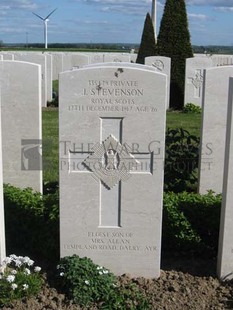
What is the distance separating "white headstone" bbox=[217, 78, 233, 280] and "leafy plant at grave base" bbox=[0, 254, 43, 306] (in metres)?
1.62

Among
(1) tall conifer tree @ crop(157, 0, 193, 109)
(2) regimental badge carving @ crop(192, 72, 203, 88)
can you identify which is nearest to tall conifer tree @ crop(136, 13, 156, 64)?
(1) tall conifer tree @ crop(157, 0, 193, 109)

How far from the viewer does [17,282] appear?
155 inches

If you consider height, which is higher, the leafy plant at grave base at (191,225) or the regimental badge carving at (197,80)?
the regimental badge carving at (197,80)

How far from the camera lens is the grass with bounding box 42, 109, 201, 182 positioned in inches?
303

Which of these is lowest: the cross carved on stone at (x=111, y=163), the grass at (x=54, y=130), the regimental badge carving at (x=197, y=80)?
the grass at (x=54, y=130)

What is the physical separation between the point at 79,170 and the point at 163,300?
1.29 meters

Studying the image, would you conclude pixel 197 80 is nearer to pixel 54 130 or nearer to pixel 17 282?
pixel 54 130

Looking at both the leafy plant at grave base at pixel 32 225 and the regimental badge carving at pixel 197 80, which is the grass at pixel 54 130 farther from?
the leafy plant at grave base at pixel 32 225

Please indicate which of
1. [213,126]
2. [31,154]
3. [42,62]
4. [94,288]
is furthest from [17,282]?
[42,62]

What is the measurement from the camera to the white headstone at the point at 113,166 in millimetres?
4035

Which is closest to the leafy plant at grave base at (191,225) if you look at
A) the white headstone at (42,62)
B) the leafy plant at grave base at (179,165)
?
the leafy plant at grave base at (179,165)

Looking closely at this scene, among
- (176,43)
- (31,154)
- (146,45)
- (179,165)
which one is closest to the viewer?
(31,154)

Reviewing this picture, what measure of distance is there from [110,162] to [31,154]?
87.3 inches

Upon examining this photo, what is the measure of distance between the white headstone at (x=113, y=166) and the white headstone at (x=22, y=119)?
188 centimetres
